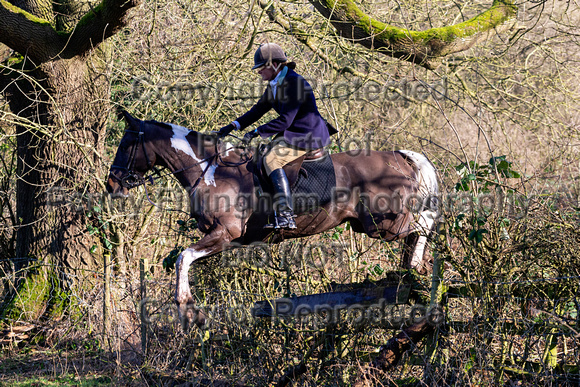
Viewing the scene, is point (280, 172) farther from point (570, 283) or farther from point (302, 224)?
point (570, 283)

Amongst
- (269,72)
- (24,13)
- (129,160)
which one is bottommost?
(129,160)

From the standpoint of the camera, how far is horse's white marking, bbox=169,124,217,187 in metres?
6.25

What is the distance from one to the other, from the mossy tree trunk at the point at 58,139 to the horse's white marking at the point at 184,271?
2.30 meters

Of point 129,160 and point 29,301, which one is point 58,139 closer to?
point 129,160

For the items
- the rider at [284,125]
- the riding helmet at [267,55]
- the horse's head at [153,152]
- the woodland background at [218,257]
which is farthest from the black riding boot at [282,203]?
the riding helmet at [267,55]

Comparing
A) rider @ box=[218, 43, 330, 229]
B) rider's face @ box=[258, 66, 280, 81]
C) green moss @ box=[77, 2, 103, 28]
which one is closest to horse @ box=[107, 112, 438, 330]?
rider @ box=[218, 43, 330, 229]

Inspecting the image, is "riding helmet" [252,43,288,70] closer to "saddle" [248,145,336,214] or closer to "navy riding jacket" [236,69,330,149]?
"navy riding jacket" [236,69,330,149]

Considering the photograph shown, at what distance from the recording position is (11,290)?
7.86 m

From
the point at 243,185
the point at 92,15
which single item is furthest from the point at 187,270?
the point at 92,15

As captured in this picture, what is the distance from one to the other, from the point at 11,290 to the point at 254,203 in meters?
3.97

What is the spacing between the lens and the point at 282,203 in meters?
5.93

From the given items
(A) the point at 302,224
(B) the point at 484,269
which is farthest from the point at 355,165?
(B) the point at 484,269

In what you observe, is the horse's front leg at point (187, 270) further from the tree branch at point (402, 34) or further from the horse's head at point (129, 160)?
the tree branch at point (402, 34)

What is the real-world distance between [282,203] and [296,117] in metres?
0.94
